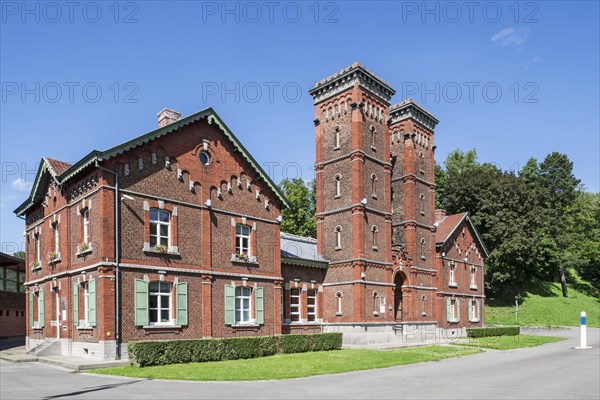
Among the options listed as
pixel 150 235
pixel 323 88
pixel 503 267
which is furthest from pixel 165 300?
pixel 503 267

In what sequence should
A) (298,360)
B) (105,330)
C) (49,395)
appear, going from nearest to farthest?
1. (49,395)
2. (105,330)
3. (298,360)

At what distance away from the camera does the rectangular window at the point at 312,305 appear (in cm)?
3606

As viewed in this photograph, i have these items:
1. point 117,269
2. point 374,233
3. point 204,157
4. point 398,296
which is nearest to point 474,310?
point 398,296

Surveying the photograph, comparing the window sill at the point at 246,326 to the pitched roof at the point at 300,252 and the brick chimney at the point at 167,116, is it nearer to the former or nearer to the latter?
the pitched roof at the point at 300,252

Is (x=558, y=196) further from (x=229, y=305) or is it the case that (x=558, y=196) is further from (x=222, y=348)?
(x=222, y=348)

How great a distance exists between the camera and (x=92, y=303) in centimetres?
2364

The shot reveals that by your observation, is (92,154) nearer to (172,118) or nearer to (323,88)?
(172,118)

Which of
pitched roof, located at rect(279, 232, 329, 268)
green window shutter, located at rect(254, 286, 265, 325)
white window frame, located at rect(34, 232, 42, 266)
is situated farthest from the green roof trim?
white window frame, located at rect(34, 232, 42, 266)

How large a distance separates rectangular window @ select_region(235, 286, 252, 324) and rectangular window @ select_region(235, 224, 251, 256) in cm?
207

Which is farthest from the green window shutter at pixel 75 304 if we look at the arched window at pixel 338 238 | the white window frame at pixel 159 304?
the arched window at pixel 338 238

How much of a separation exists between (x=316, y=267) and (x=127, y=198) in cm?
1576

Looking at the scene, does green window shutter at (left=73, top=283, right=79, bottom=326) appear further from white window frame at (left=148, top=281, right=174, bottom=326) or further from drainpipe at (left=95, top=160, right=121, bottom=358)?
white window frame at (left=148, top=281, right=174, bottom=326)

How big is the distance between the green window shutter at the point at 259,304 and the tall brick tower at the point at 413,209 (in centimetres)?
1387

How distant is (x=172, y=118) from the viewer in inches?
1137
